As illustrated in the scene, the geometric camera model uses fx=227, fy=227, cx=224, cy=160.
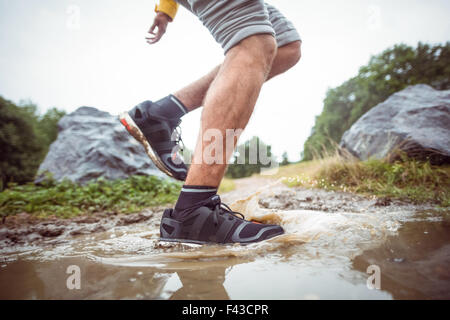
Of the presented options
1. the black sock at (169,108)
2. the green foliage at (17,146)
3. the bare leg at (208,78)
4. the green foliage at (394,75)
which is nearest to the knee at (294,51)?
the bare leg at (208,78)

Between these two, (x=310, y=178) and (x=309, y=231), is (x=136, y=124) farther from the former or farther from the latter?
(x=310, y=178)

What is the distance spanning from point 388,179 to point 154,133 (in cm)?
338

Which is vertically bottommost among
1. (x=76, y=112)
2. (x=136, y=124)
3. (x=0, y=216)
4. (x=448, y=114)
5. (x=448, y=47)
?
(x=0, y=216)

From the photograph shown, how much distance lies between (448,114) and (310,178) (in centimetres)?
271

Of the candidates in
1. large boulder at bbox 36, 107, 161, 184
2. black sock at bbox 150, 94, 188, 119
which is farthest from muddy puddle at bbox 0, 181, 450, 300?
large boulder at bbox 36, 107, 161, 184

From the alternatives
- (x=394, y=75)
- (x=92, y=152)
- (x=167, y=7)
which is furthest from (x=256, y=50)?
(x=394, y=75)

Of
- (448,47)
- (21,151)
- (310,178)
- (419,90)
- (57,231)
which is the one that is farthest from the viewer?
(448,47)

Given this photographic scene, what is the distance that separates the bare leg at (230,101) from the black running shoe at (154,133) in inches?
19.1

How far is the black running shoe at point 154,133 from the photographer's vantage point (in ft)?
5.03

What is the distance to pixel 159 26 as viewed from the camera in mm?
2031
